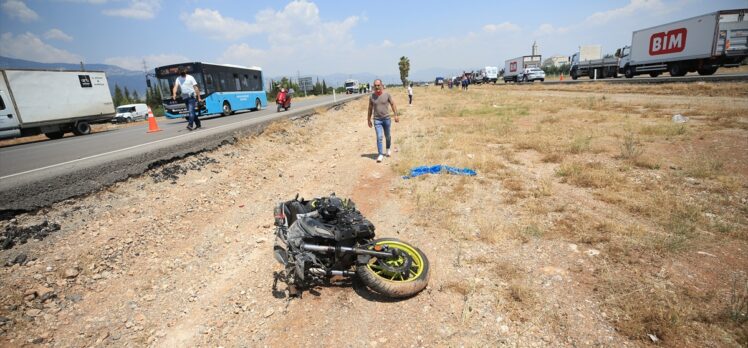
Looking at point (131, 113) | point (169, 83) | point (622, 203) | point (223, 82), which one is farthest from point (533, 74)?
point (131, 113)

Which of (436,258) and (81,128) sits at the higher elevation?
(81,128)

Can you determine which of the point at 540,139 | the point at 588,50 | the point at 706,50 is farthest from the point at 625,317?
the point at 588,50

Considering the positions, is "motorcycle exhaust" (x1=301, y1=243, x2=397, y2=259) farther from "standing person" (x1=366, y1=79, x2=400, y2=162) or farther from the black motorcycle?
"standing person" (x1=366, y1=79, x2=400, y2=162)

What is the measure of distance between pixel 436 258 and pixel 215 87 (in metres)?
17.6

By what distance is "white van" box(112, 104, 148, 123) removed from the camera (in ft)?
108

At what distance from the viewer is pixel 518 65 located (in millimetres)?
53812

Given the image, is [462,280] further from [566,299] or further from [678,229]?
[678,229]

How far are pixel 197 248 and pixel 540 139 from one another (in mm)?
9281

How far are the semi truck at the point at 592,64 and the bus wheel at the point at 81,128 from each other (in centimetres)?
4583

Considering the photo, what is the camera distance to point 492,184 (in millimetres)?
6359

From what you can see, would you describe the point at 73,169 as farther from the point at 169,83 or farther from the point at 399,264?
the point at 169,83

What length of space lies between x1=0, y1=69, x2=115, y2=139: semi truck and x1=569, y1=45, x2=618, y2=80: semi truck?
4529 cm

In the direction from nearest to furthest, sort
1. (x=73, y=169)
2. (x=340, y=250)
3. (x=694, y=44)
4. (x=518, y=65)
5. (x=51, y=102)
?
(x=340, y=250) → (x=73, y=169) → (x=51, y=102) → (x=694, y=44) → (x=518, y=65)

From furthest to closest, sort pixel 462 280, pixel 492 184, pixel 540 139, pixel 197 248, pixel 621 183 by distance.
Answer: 1. pixel 540 139
2. pixel 492 184
3. pixel 621 183
4. pixel 197 248
5. pixel 462 280
